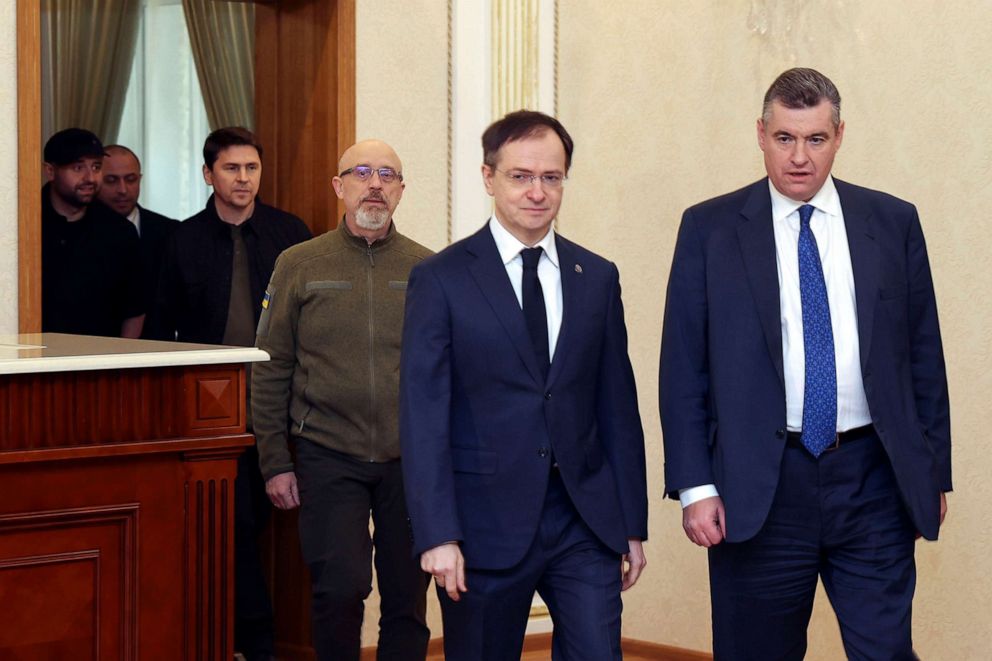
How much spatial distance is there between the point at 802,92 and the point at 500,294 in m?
0.74

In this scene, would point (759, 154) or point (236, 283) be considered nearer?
point (236, 283)

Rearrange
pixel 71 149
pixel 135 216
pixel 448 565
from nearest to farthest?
pixel 448 565 → pixel 71 149 → pixel 135 216

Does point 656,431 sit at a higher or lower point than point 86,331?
lower

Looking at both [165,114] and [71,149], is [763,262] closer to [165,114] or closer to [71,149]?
[71,149]

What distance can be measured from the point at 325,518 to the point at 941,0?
2.38 m

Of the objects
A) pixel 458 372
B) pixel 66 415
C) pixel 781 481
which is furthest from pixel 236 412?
pixel 781 481

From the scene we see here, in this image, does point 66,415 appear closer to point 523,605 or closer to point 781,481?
point 523,605

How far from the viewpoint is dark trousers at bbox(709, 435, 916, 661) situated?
109 inches

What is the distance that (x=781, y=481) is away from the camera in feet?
9.16

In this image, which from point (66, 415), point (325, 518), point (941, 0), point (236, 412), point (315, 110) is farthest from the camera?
point (315, 110)

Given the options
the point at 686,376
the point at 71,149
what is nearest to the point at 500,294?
the point at 686,376

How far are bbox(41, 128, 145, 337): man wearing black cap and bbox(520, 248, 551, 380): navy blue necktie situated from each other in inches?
95.7

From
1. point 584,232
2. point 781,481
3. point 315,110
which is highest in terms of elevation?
point 315,110

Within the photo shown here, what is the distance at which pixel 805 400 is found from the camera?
277cm
